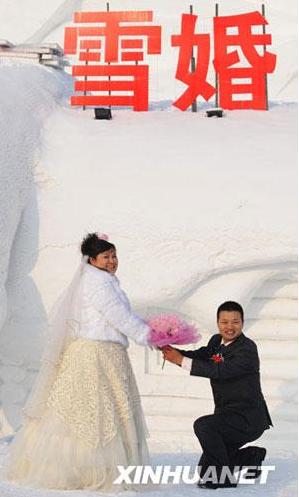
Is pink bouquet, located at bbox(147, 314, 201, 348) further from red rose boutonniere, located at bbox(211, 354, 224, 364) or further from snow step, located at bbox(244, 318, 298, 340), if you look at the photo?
snow step, located at bbox(244, 318, 298, 340)

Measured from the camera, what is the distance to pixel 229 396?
17.6ft

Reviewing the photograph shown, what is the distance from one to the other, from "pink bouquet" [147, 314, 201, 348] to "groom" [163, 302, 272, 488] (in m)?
0.07

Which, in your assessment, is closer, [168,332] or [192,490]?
[192,490]

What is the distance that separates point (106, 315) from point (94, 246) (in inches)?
15.2

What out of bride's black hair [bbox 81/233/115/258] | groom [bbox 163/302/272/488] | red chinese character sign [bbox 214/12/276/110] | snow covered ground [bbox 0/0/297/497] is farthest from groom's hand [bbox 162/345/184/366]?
red chinese character sign [bbox 214/12/276/110]

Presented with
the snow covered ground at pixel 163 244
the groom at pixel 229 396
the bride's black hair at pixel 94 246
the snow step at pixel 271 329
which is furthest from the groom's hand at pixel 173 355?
the snow step at pixel 271 329

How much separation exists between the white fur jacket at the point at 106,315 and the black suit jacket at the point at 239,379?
360 mm

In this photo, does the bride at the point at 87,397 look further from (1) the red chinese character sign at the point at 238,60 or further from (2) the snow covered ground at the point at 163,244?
(1) the red chinese character sign at the point at 238,60

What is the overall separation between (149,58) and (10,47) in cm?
857

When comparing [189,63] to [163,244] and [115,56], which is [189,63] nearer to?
[115,56]

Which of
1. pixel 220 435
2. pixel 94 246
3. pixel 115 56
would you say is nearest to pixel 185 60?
pixel 115 56

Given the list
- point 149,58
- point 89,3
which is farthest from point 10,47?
point 89,3

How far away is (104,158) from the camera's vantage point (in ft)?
28.2

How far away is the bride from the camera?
205 inches
